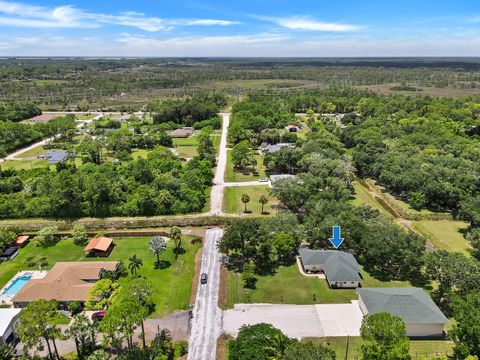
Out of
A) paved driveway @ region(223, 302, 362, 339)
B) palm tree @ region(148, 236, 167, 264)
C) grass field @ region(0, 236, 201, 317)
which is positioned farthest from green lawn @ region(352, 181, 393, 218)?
palm tree @ region(148, 236, 167, 264)

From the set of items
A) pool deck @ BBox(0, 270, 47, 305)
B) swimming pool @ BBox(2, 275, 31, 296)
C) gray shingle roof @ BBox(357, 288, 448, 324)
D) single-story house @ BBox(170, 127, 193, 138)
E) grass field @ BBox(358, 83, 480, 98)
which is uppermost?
grass field @ BBox(358, 83, 480, 98)

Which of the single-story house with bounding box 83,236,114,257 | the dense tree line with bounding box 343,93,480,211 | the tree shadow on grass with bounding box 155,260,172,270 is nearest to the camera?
the tree shadow on grass with bounding box 155,260,172,270

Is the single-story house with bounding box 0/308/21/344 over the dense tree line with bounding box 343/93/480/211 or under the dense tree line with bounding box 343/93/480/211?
under

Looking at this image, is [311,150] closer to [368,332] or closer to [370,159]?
[370,159]

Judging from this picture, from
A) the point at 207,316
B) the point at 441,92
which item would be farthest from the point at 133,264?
the point at 441,92

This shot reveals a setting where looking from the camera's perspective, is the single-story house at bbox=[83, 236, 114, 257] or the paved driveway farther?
the single-story house at bbox=[83, 236, 114, 257]

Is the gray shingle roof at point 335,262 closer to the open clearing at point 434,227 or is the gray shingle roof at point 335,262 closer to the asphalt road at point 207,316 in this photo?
the asphalt road at point 207,316

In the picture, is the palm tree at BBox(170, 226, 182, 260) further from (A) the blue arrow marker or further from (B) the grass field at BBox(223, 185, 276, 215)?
(A) the blue arrow marker
